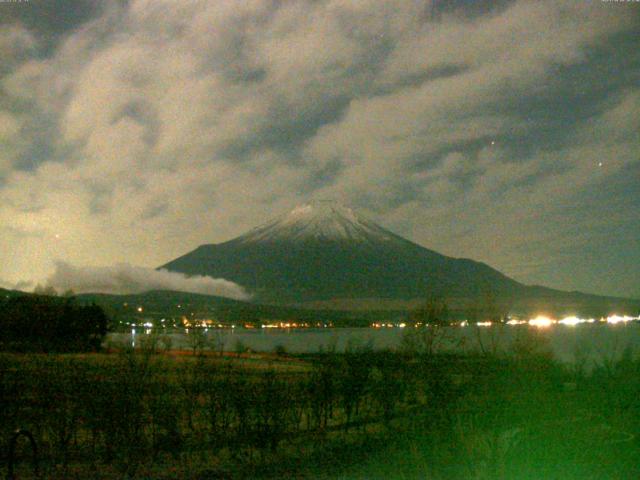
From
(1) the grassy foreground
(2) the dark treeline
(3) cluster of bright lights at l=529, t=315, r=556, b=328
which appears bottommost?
(1) the grassy foreground

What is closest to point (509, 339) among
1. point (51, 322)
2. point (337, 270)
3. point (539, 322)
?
point (539, 322)

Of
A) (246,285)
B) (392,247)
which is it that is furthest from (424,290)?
(246,285)

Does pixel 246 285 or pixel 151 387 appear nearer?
pixel 151 387

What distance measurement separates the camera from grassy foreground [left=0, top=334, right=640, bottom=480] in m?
7.89

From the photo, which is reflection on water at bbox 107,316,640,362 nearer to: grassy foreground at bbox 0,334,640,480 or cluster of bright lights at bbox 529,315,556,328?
cluster of bright lights at bbox 529,315,556,328

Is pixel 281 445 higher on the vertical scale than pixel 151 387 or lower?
lower

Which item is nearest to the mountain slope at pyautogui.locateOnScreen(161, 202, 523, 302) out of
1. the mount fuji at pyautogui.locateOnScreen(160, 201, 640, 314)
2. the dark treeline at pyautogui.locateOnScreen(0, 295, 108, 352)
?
the mount fuji at pyautogui.locateOnScreen(160, 201, 640, 314)

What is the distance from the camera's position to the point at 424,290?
129 m

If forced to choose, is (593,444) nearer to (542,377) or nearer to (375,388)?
(542,377)

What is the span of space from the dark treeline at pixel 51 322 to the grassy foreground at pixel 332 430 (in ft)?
68.7

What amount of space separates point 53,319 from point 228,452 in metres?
29.7

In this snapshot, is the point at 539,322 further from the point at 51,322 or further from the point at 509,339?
the point at 51,322

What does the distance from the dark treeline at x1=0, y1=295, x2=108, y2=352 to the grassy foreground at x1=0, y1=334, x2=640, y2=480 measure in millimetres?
20937

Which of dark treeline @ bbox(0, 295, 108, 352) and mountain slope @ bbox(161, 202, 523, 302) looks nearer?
dark treeline @ bbox(0, 295, 108, 352)
